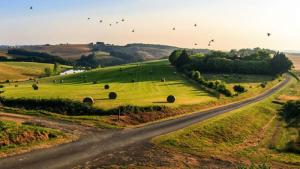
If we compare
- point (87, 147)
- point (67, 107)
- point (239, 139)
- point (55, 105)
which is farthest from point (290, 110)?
point (87, 147)

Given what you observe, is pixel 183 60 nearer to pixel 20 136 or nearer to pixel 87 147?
pixel 87 147

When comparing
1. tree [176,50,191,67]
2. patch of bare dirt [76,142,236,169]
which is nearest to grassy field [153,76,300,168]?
patch of bare dirt [76,142,236,169]

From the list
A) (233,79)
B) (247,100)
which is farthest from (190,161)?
(233,79)

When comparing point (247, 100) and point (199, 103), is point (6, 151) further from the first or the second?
point (247, 100)

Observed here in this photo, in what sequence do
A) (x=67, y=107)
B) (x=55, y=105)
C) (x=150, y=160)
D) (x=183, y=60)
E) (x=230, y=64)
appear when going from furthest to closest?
(x=183, y=60) < (x=230, y=64) < (x=55, y=105) < (x=67, y=107) < (x=150, y=160)

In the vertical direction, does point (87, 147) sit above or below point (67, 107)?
below

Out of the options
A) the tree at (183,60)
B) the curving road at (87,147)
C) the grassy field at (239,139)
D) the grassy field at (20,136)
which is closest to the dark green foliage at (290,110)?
the grassy field at (239,139)

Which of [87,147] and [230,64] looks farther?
[230,64]
